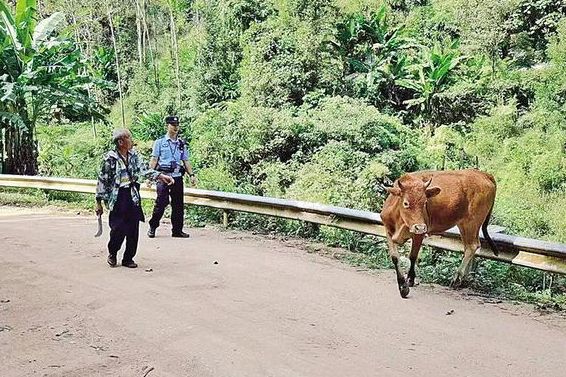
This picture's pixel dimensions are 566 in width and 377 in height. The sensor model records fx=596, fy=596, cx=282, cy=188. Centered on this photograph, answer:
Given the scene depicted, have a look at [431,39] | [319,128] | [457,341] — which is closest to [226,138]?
[319,128]

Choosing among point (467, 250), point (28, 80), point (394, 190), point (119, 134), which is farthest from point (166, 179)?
point (28, 80)

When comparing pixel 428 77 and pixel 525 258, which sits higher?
pixel 428 77

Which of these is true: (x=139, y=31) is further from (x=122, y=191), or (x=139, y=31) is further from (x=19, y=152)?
(x=122, y=191)

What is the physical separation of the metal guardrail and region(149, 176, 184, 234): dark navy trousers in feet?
3.36

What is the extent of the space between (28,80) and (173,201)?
24.5 ft

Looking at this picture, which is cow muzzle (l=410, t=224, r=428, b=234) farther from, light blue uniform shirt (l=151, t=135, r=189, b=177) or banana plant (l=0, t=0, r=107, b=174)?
banana plant (l=0, t=0, r=107, b=174)

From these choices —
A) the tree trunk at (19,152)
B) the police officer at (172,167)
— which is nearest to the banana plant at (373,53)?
the tree trunk at (19,152)

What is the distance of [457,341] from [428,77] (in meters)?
20.8

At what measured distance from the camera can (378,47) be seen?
25.2 meters

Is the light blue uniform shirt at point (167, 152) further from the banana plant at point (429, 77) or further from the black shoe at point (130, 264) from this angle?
the banana plant at point (429, 77)

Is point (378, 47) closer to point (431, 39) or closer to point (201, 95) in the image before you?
point (431, 39)

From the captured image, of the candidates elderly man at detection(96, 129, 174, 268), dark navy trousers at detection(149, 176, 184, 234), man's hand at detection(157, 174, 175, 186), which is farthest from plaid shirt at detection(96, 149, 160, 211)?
dark navy trousers at detection(149, 176, 184, 234)

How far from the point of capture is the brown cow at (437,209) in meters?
5.57

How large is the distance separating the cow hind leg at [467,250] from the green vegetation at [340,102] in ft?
0.92
